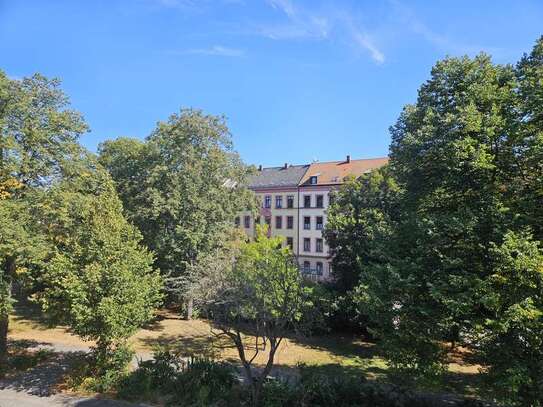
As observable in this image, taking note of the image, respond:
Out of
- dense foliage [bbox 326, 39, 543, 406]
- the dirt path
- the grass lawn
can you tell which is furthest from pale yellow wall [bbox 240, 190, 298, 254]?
dense foliage [bbox 326, 39, 543, 406]

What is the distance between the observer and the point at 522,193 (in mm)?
11680

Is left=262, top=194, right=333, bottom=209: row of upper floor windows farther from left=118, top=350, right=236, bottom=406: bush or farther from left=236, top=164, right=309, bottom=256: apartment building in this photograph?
left=118, top=350, right=236, bottom=406: bush

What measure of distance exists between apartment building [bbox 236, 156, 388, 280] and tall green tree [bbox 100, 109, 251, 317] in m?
21.2

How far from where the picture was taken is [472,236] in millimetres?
11438

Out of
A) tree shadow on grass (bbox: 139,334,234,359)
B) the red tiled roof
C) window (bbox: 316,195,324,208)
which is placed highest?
the red tiled roof

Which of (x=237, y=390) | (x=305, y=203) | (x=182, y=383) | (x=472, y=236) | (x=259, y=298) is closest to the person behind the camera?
(x=472, y=236)

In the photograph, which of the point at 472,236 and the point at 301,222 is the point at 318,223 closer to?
the point at 301,222

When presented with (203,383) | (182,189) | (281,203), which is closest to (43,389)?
(203,383)

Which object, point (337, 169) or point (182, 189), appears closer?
point (182, 189)

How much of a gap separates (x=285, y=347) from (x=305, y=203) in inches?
1189

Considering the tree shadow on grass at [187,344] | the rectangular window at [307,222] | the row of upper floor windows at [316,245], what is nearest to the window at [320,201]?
the rectangular window at [307,222]

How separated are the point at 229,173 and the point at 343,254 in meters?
9.37

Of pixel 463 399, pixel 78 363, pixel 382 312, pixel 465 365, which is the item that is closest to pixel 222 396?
pixel 382 312

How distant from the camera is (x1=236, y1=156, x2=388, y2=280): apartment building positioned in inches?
1957
